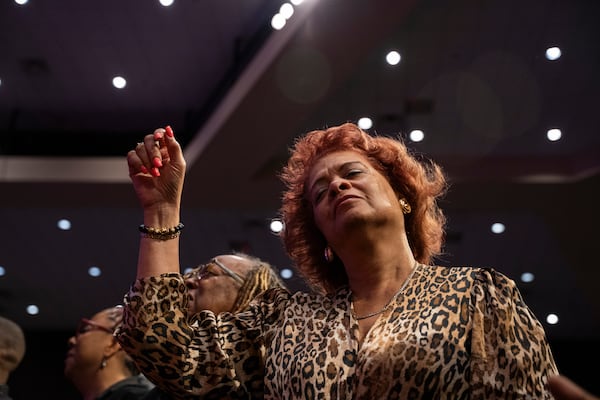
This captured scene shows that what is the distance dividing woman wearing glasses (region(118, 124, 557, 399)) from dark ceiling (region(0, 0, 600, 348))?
3.08 meters

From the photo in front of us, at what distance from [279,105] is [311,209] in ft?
11.9

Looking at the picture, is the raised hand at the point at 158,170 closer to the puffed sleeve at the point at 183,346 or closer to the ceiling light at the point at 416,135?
the puffed sleeve at the point at 183,346

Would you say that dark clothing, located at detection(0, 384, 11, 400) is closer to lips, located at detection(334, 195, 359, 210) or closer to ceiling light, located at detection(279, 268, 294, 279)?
lips, located at detection(334, 195, 359, 210)

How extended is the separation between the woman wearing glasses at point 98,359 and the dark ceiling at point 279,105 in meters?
2.29

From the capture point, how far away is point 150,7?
5.12 meters

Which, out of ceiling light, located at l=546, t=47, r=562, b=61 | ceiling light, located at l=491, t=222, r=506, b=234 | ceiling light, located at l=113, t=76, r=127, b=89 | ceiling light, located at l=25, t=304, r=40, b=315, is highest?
ceiling light, located at l=113, t=76, r=127, b=89

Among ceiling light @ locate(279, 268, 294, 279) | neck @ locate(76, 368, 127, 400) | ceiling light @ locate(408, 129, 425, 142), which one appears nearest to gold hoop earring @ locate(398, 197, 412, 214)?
neck @ locate(76, 368, 127, 400)

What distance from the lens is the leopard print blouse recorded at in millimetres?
1245

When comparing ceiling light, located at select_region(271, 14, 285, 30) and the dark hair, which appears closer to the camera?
the dark hair

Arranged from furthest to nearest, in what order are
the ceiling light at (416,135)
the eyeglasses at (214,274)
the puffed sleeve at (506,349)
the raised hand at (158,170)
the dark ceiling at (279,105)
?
the ceiling light at (416,135) → the dark ceiling at (279,105) → the eyeglasses at (214,274) → the raised hand at (158,170) → the puffed sleeve at (506,349)

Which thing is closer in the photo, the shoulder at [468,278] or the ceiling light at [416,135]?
the shoulder at [468,278]

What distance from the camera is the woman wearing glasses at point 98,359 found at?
315 centimetres

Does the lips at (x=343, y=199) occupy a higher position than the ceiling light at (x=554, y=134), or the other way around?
the ceiling light at (x=554, y=134)

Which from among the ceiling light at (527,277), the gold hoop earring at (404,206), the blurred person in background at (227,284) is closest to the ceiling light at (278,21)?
the blurred person in background at (227,284)
